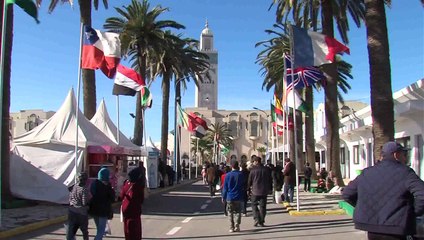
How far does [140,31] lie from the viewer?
112 ft

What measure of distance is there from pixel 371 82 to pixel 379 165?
9.60m

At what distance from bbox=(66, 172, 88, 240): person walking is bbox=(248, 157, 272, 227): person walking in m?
5.59

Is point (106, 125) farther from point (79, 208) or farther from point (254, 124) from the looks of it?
point (254, 124)

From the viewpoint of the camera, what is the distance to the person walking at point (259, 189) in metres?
13.4

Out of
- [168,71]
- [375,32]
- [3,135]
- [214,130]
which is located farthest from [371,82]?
[214,130]

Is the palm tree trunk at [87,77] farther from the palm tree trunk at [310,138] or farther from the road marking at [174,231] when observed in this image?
the road marking at [174,231]

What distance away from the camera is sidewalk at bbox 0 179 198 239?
12.8 meters

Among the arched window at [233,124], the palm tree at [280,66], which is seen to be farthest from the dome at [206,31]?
the palm tree at [280,66]

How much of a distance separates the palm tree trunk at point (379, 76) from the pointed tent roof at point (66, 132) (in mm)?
12510

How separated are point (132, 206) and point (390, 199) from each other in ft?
16.1

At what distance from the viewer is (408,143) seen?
2553cm

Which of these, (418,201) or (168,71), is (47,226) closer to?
(418,201)

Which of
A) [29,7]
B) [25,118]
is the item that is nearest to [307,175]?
[29,7]

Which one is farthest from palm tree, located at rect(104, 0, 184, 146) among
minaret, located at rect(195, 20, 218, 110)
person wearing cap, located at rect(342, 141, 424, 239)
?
minaret, located at rect(195, 20, 218, 110)
